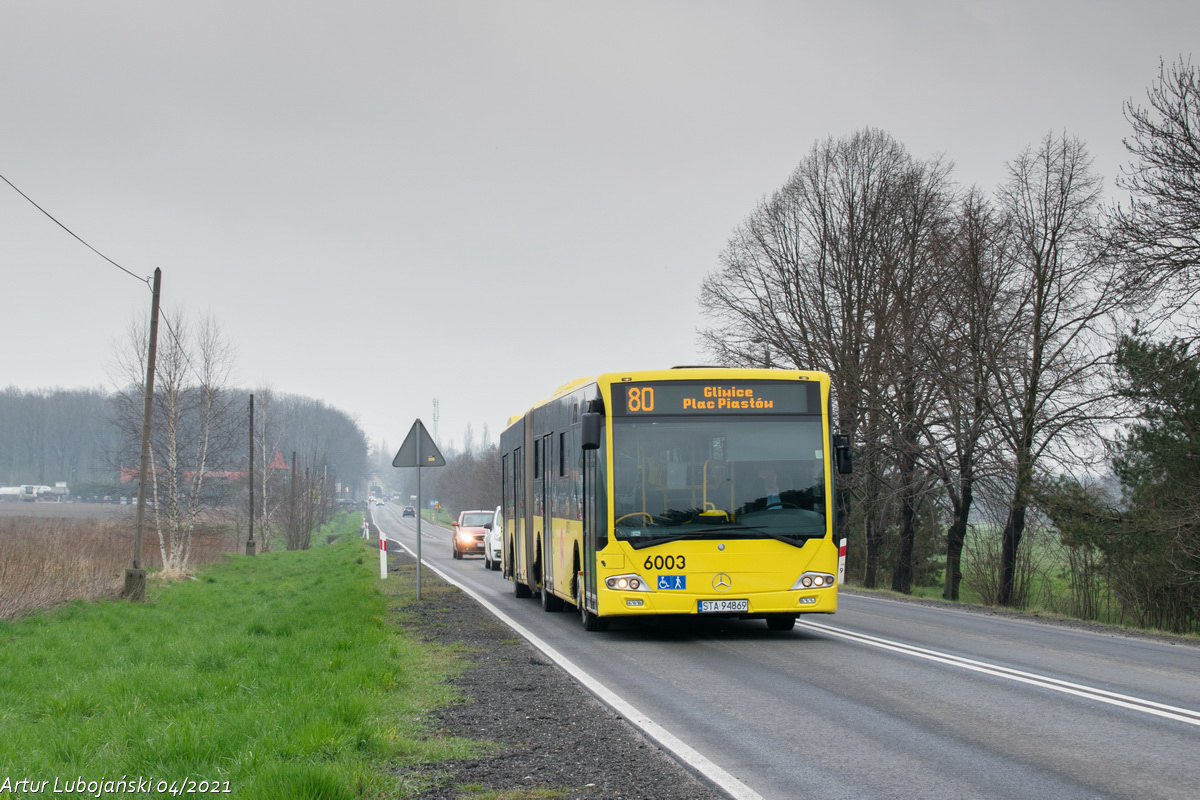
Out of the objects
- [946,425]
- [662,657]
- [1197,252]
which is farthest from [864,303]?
[662,657]

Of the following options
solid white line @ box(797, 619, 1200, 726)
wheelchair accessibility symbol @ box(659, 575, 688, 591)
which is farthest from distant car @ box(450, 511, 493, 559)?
wheelchair accessibility symbol @ box(659, 575, 688, 591)

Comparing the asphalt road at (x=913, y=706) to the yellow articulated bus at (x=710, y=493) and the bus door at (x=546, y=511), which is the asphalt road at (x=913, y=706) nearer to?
the yellow articulated bus at (x=710, y=493)

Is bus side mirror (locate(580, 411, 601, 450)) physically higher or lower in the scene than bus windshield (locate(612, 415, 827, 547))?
higher

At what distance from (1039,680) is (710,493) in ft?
14.0

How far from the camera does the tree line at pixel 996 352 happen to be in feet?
64.8

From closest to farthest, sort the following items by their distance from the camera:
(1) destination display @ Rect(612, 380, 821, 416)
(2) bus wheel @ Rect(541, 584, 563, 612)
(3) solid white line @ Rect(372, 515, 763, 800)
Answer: (3) solid white line @ Rect(372, 515, 763, 800), (1) destination display @ Rect(612, 380, 821, 416), (2) bus wheel @ Rect(541, 584, 563, 612)

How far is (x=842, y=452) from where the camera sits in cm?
1293

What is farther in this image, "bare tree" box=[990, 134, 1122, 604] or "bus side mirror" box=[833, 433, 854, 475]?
"bare tree" box=[990, 134, 1122, 604]

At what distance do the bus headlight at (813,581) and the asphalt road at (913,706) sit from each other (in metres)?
0.67

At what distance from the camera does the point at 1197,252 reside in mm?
18188

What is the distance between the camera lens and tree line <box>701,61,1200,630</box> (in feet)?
64.8

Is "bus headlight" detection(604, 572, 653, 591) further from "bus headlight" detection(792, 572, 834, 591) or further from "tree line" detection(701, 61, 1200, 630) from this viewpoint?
"tree line" detection(701, 61, 1200, 630)

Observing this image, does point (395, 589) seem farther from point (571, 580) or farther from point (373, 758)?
point (373, 758)

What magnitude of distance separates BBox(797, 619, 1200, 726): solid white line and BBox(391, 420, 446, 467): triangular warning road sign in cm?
707
